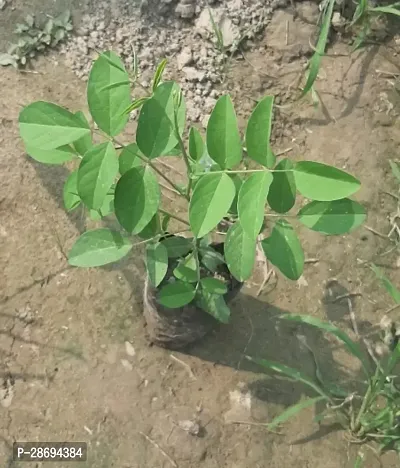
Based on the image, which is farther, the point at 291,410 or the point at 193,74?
the point at 193,74

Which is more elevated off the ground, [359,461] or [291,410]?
[291,410]

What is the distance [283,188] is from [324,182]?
0.11 meters

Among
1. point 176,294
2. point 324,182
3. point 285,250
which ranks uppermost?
point 324,182

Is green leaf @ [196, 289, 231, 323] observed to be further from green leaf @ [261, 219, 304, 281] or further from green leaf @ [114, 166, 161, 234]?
green leaf @ [114, 166, 161, 234]

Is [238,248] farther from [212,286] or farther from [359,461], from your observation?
[359,461]

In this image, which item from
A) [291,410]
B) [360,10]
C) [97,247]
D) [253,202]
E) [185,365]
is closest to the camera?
[253,202]

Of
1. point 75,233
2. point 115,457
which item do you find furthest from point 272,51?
point 115,457

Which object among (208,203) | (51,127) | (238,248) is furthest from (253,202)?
(51,127)

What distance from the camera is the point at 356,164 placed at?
2227 mm

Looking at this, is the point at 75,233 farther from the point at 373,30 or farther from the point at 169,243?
the point at 373,30

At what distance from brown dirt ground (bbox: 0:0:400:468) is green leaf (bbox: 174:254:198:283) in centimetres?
48

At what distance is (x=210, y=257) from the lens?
4.95 ft

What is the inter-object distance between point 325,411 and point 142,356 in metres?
0.57

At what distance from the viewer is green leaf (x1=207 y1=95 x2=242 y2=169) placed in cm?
116
